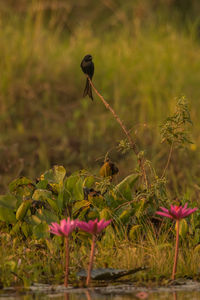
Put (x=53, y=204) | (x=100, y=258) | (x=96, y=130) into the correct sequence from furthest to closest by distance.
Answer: (x=96, y=130), (x=53, y=204), (x=100, y=258)

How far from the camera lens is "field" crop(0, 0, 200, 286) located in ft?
13.5

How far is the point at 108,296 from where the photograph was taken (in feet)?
10.5

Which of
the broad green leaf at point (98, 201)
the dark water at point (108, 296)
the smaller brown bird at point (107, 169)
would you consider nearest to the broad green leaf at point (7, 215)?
the broad green leaf at point (98, 201)

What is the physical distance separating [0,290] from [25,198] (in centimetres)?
93

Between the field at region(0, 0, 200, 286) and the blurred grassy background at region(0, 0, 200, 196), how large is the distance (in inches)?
0.6

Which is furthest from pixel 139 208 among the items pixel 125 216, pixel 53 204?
pixel 53 204

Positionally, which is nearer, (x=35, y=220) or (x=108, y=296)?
(x=108, y=296)

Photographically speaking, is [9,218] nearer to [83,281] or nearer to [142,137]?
[83,281]

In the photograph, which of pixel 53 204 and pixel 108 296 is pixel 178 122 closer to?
pixel 53 204

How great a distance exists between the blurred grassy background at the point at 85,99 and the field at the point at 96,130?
0.02m

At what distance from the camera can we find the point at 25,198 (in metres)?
4.16

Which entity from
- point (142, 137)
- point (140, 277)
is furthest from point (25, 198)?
point (142, 137)

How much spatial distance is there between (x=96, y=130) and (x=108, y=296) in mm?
5788

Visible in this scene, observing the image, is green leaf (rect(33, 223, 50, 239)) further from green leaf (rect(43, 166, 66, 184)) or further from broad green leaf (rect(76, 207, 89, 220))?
green leaf (rect(43, 166, 66, 184))
